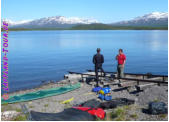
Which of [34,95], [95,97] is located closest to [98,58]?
[95,97]

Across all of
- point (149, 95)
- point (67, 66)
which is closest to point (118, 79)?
point (149, 95)

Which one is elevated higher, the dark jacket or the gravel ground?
the dark jacket


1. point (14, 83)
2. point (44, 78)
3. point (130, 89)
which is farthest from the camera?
point (44, 78)

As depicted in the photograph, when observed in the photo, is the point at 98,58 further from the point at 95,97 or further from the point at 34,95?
the point at 34,95

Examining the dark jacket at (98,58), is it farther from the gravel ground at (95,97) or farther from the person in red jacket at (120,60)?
the gravel ground at (95,97)

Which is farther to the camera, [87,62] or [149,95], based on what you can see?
[87,62]

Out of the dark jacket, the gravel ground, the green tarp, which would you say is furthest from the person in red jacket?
the green tarp

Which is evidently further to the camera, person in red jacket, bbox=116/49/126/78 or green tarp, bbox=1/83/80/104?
person in red jacket, bbox=116/49/126/78

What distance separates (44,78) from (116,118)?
17.6m

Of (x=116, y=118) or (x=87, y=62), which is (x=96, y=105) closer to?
(x=116, y=118)

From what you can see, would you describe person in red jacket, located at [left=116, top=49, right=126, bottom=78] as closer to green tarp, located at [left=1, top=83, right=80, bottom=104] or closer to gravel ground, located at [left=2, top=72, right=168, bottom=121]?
gravel ground, located at [left=2, top=72, right=168, bottom=121]

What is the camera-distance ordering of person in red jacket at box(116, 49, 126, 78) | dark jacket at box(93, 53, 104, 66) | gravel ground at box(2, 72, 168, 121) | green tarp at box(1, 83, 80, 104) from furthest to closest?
person in red jacket at box(116, 49, 126, 78)
dark jacket at box(93, 53, 104, 66)
green tarp at box(1, 83, 80, 104)
gravel ground at box(2, 72, 168, 121)

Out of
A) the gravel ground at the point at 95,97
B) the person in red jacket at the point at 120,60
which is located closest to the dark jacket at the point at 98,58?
the person in red jacket at the point at 120,60

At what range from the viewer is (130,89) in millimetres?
16078
